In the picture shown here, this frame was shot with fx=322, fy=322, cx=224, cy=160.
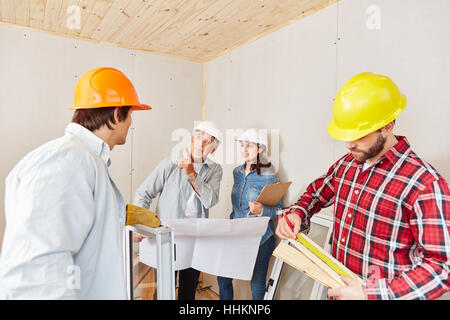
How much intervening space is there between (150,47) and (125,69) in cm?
34

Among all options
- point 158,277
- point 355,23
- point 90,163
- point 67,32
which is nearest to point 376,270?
point 158,277

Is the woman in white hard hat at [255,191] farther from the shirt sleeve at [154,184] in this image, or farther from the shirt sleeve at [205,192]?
the shirt sleeve at [154,184]

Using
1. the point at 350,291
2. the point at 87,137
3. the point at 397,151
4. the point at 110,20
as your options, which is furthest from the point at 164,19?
the point at 350,291

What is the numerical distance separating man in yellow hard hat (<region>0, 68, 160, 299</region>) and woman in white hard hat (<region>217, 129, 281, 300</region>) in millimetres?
1476

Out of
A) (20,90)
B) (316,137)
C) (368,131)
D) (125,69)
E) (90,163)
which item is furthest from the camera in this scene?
(125,69)

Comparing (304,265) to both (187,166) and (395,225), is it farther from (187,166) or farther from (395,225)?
(187,166)

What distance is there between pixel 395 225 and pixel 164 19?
226cm

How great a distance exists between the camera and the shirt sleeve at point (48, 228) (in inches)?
32.5

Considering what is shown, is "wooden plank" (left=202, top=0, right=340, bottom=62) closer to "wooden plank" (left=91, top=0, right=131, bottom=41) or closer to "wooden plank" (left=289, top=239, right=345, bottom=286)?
"wooden plank" (left=91, top=0, right=131, bottom=41)

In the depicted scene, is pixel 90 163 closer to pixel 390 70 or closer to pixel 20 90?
pixel 390 70

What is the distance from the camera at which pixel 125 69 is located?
3.33m

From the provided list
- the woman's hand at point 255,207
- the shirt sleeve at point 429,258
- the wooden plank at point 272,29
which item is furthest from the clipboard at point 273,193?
the wooden plank at point 272,29

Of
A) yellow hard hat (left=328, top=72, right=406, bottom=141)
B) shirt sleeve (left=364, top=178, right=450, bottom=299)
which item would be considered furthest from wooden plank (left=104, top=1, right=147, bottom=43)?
shirt sleeve (left=364, top=178, right=450, bottom=299)

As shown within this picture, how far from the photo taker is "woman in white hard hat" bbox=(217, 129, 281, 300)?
245 cm
